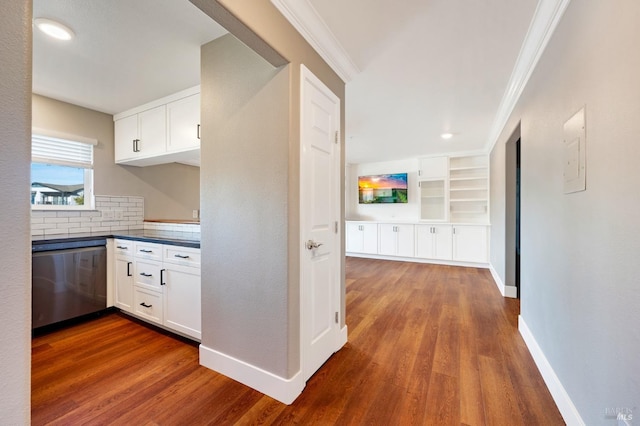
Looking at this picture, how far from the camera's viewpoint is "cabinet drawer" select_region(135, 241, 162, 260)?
233 cm

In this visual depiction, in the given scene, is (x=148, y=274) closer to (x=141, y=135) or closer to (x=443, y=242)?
(x=141, y=135)

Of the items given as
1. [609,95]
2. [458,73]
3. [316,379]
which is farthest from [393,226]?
[609,95]

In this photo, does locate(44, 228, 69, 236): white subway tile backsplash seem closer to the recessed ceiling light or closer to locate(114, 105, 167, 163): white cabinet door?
locate(114, 105, 167, 163): white cabinet door

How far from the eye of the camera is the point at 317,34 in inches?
65.6

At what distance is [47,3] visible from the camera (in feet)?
4.93

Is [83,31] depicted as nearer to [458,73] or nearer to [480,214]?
[458,73]

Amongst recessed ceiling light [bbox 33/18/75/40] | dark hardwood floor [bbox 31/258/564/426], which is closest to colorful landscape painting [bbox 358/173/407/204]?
dark hardwood floor [bbox 31/258/564/426]

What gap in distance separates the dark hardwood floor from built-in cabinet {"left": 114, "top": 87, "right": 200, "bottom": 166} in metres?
1.74

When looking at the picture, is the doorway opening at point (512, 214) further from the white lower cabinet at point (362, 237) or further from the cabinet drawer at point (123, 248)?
the cabinet drawer at point (123, 248)

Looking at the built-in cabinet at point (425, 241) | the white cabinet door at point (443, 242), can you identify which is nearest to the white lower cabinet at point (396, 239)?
the built-in cabinet at point (425, 241)

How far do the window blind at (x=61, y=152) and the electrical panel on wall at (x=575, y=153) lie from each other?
426cm

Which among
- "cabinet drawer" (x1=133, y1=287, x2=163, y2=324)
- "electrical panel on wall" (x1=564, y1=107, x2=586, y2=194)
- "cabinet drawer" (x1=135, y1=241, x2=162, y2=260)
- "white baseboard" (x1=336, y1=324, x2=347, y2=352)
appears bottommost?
"white baseboard" (x1=336, y1=324, x2=347, y2=352)

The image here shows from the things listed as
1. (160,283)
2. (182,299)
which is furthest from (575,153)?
(160,283)

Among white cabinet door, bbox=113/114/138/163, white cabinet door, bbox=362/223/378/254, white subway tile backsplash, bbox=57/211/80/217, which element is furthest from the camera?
white cabinet door, bbox=362/223/378/254
